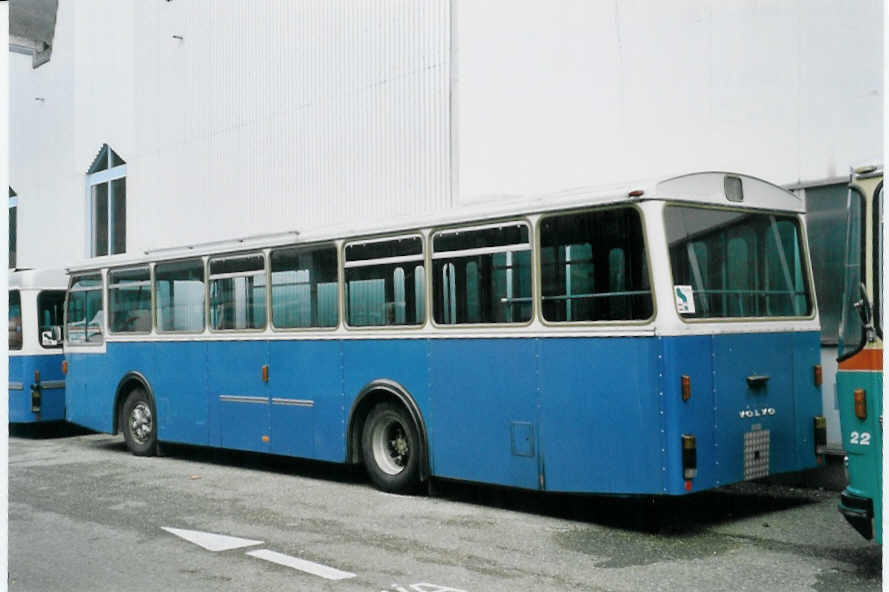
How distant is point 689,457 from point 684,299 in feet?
3.94

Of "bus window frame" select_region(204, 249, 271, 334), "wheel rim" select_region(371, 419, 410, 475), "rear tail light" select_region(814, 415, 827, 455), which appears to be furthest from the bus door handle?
"bus window frame" select_region(204, 249, 271, 334)

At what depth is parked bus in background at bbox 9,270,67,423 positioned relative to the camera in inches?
652

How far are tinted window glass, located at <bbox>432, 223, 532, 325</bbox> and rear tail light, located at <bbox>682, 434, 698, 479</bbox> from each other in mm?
1730

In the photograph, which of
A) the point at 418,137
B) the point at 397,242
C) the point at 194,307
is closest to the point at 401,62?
the point at 418,137

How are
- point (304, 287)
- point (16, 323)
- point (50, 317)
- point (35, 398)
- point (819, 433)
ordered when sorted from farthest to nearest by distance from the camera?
point (50, 317) < point (16, 323) < point (35, 398) < point (304, 287) < point (819, 433)

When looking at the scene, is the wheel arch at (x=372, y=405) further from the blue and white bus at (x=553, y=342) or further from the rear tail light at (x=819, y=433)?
the rear tail light at (x=819, y=433)

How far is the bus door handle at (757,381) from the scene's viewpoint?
28.2 feet

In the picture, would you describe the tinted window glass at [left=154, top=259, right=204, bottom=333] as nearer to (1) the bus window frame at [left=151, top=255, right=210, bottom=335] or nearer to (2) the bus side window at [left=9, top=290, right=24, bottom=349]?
(1) the bus window frame at [left=151, top=255, right=210, bottom=335]

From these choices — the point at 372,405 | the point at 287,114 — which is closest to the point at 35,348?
the point at 287,114

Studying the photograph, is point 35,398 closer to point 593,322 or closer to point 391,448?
point 391,448

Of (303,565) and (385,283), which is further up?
(385,283)

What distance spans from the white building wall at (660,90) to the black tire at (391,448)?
12.7 feet

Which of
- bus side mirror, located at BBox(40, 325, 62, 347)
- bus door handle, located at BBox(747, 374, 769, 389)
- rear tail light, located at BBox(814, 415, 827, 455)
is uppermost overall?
bus side mirror, located at BBox(40, 325, 62, 347)

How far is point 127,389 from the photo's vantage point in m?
14.4
